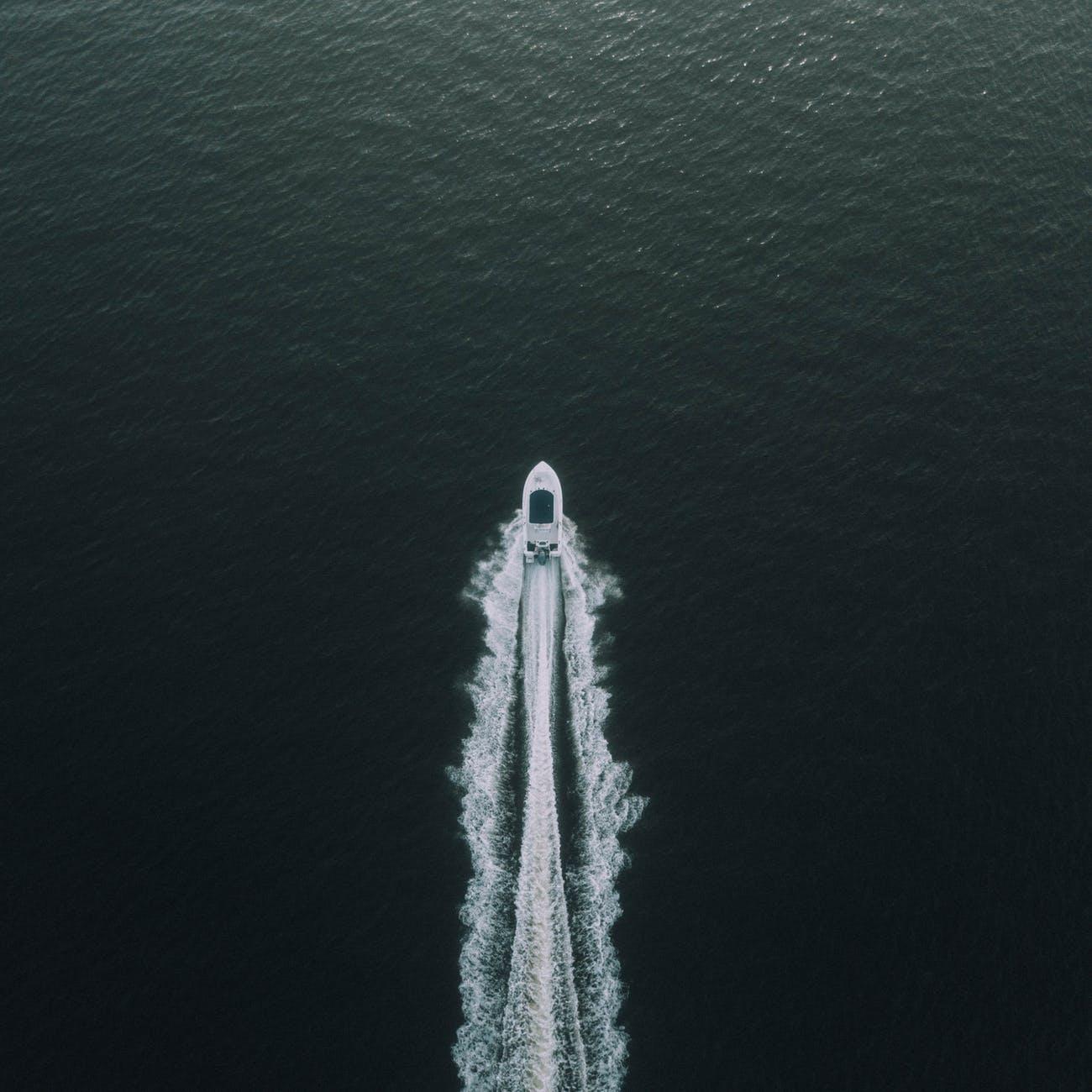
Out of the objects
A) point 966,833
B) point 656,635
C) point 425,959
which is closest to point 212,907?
point 425,959

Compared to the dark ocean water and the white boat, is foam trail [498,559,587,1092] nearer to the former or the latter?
the dark ocean water

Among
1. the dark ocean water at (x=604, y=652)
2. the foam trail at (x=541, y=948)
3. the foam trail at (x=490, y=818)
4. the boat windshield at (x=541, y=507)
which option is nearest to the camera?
the foam trail at (x=541, y=948)

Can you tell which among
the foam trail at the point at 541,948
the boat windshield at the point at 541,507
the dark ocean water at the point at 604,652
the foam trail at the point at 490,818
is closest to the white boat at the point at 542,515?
the boat windshield at the point at 541,507

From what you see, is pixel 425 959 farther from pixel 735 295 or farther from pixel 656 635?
pixel 735 295

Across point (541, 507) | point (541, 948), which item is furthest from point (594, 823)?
point (541, 507)

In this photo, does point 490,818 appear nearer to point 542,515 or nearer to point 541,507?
point 542,515

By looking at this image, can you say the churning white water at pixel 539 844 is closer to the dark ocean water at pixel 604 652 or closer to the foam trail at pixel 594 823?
the foam trail at pixel 594 823

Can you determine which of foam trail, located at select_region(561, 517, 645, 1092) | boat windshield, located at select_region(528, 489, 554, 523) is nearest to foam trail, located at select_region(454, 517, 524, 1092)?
boat windshield, located at select_region(528, 489, 554, 523)

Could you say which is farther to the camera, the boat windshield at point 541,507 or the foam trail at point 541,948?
the boat windshield at point 541,507
